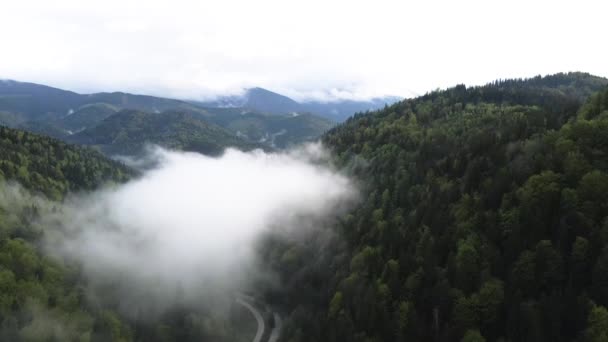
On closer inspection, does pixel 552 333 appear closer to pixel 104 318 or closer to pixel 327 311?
pixel 327 311

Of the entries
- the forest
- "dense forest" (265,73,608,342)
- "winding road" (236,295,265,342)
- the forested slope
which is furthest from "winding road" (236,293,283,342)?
the forested slope

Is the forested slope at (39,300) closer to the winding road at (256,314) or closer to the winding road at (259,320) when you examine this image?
the winding road at (256,314)

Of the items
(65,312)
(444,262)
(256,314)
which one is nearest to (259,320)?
(256,314)

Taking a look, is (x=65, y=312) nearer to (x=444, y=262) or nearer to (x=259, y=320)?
(x=259, y=320)

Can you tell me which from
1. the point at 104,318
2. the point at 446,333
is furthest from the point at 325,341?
the point at 104,318

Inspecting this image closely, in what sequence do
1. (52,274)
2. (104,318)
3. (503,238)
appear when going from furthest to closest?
(52,274)
(104,318)
(503,238)

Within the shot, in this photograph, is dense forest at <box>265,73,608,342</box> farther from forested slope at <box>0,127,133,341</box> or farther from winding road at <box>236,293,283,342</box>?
forested slope at <box>0,127,133,341</box>

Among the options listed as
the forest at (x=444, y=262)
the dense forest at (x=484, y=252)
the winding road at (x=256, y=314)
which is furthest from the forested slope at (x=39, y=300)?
the dense forest at (x=484, y=252)

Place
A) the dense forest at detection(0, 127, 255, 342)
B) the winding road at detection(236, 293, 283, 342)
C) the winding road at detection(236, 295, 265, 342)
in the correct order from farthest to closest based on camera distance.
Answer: the winding road at detection(236, 295, 265, 342) → the winding road at detection(236, 293, 283, 342) → the dense forest at detection(0, 127, 255, 342)
